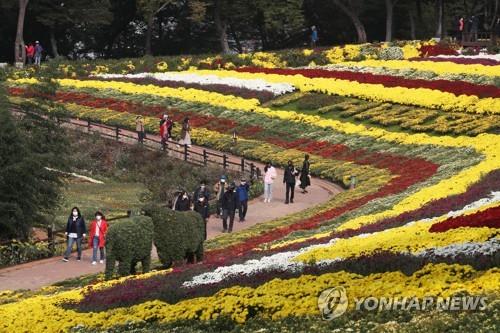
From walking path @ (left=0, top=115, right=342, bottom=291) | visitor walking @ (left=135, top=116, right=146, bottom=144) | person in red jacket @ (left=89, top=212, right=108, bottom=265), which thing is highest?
person in red jacket @ (left=89, top=212, right=108, bottom=265)

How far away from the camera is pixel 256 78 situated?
60.0 metres

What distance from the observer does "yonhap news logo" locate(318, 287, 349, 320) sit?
16.5 meters

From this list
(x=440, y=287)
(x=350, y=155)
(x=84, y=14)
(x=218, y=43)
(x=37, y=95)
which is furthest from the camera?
(x=218, y=43)

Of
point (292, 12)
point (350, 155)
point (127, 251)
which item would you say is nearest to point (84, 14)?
point (292, 12)

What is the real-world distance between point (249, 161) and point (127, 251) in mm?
22744

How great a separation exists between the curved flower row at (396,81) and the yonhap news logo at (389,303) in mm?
32483

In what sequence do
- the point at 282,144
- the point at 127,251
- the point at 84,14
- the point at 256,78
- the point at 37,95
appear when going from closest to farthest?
the point at 127,251 → the point at 37,95 → the point at 282,144 → the point at 256,78 → the point at 84,14

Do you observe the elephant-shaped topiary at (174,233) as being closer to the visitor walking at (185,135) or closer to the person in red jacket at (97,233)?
the person in red jacket at (97,233)

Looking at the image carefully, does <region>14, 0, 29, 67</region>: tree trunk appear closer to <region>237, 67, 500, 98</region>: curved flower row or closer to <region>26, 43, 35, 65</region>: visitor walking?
<region>26, 43, 35, 65</region>: visitor walking

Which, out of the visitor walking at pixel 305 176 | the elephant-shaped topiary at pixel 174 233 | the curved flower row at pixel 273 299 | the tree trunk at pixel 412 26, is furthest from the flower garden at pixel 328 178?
the tree trunk at pixel 412 26

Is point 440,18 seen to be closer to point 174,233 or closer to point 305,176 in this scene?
point 305,176

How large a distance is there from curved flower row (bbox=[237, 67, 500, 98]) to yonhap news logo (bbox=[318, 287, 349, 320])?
32230 mm

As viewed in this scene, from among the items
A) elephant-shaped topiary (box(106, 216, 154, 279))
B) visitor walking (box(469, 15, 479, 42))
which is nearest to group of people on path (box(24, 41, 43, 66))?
visitor walking (box(469, 15, 479, 42))

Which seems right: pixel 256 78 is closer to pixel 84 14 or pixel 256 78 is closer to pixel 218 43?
pixel 84 14
